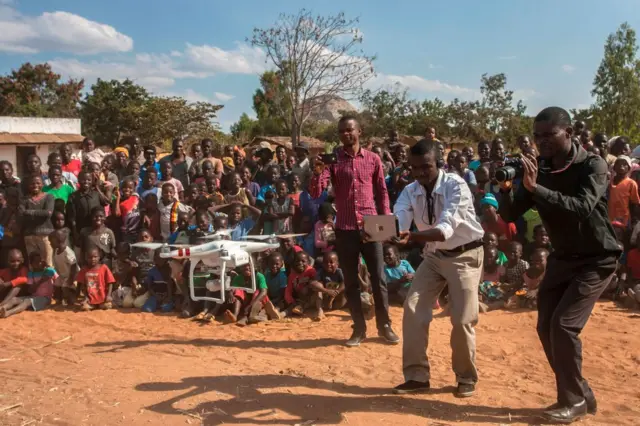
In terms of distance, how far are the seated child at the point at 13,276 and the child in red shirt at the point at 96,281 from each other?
734mm

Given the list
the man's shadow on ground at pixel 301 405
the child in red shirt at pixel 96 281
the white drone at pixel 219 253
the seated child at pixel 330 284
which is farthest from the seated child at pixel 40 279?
the man's shadow on ground at pixel 301 405

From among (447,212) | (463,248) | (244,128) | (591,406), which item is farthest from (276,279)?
(244,128)

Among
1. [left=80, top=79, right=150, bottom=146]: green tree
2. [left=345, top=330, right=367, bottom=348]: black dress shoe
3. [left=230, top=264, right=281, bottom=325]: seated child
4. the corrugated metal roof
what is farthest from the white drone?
[left=80, top=79, right=150, bottom=146]: green tree

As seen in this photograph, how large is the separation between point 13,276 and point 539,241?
6.47m

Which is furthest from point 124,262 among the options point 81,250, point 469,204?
point 469,204

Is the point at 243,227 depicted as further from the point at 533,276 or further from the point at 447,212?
the point at 447,212

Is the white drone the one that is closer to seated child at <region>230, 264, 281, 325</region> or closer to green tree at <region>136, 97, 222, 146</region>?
seated child at <region>230, 264, 281, 325</region>

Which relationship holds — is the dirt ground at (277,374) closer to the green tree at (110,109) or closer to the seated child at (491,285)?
the seated child at (491,285)

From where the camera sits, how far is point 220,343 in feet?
19.4

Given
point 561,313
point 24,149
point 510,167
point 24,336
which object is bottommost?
point 24,336

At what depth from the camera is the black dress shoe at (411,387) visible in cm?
432

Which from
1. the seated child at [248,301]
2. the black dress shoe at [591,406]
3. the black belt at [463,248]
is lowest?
the black dress shoe at [591,406]

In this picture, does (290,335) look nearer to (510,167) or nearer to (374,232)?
(374,232)

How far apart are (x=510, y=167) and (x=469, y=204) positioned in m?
0.69
